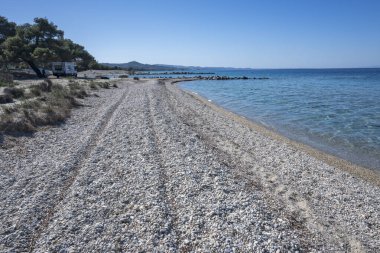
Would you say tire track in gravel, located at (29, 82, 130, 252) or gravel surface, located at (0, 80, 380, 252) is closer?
gravel surface, located at (0, 80, 380, 252)

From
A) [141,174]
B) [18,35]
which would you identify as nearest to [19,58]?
[18,35]

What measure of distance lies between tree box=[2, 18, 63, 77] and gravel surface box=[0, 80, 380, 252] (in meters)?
43.1

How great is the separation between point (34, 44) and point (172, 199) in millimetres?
55590

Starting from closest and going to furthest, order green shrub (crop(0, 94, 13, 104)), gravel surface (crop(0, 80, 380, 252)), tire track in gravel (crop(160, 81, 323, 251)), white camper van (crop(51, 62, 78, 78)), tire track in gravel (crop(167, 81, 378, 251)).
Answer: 1. gravel surface (crop(0, 80, 380, 252))
2. tire track in gravel (crop(167, 81, 378, 251))
3. tire track in gravel (crop(160, 81, 323, 251))
4. green shrub (crop(0, 94, 13, 104))
5. white camper van (crop(51, 62, 78, 78))

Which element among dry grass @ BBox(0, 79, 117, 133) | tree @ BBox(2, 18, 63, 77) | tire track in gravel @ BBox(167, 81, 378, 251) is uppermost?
tree @ BBox(2, 18, 63, 77)

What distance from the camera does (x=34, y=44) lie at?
53.1 m

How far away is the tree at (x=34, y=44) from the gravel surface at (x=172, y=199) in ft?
141

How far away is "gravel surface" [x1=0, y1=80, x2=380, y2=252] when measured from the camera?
17.9 ft

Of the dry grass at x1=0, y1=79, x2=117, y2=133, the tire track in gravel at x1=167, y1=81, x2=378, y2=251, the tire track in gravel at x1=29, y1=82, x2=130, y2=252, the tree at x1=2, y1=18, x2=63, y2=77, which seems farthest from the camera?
the tree at x1=2, y1=18, x2=63, y2=77

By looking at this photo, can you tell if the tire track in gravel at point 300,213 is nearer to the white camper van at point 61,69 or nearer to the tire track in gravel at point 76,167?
the tire track in gravel at point 76,167

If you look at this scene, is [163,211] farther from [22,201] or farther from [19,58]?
[19,58]

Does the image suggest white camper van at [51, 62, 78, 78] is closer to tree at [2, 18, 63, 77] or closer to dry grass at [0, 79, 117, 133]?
tree at [2, 18, 63, 77]

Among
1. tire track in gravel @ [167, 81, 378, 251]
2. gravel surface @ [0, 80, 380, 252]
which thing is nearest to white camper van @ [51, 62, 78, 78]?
gravel surface @ [0, 80, 380, 252]

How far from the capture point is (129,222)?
19.6 ft
